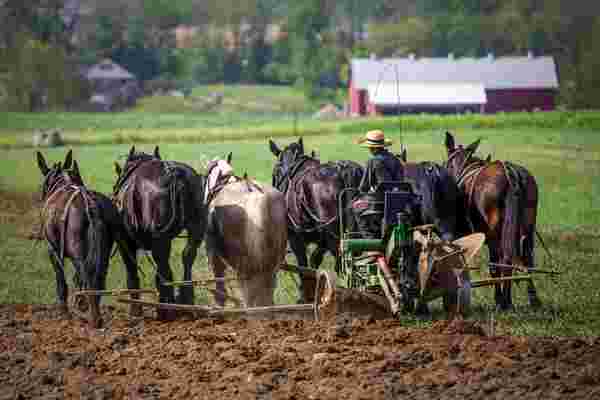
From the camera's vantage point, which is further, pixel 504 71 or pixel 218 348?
pixel 504 71

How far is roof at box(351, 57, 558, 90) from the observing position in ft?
192

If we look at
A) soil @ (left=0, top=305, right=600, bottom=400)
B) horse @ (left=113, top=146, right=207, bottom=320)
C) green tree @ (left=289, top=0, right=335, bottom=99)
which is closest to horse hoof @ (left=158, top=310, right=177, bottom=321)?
horse @ (left=113, top=146, right=207, bottom=320)

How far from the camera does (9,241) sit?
18.7 meters

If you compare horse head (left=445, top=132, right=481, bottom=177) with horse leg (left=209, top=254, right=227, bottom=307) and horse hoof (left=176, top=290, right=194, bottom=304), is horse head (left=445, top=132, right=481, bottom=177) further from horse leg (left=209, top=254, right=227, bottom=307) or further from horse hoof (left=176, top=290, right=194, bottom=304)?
horse hoof (left=176, top=290, right=194, bottom=304)

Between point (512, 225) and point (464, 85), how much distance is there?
47.6m

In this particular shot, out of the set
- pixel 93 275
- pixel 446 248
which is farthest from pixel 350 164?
pixel 93 275

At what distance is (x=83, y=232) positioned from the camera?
435 inches

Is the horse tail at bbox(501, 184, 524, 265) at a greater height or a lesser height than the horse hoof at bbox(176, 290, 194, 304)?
greater

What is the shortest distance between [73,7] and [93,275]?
81.2 metres

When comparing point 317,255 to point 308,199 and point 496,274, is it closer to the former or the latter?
point 308,199

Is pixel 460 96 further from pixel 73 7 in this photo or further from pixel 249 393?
pixel 249 393

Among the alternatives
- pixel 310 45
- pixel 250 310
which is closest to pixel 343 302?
pixel 250 310

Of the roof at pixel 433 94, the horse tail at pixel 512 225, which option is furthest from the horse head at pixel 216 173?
the roof at pixel 433 94

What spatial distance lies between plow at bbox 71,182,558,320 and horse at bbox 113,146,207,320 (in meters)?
1.28
